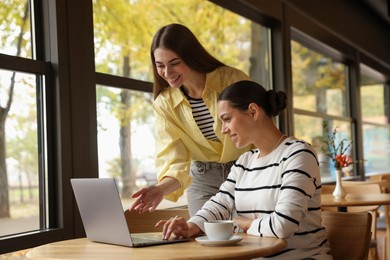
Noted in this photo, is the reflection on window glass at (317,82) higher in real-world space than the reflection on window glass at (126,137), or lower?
higher

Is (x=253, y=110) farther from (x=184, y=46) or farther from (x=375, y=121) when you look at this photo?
(x=375, y=121)

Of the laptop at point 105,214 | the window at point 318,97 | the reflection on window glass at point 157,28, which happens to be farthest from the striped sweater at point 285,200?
the window at point 318,97

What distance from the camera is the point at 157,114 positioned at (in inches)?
105

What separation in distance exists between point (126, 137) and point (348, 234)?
1936 mm

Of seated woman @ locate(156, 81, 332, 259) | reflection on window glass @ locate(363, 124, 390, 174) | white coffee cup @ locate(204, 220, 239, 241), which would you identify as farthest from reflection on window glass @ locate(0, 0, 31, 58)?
reflection on window glass @ locate(363, 124, 390, 174)

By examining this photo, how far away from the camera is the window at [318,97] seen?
641 cm

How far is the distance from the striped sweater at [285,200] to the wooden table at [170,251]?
7 centimetres

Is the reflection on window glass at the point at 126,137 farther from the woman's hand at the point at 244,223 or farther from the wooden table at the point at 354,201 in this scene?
the woman's hand at the point at 244,223

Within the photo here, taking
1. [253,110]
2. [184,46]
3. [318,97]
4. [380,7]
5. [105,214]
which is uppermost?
[380,7]

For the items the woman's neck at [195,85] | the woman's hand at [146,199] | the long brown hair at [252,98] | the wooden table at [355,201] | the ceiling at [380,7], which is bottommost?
the wooden table at [355,201]

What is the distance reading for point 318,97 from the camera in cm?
709

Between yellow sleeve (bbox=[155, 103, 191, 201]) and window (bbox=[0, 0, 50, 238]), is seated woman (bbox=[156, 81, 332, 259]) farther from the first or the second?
window (bbox=[0, 0, 50, 238])

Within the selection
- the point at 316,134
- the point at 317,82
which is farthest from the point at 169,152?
the point at 317,82

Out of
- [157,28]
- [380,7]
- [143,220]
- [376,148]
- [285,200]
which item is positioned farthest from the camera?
[376,148]
